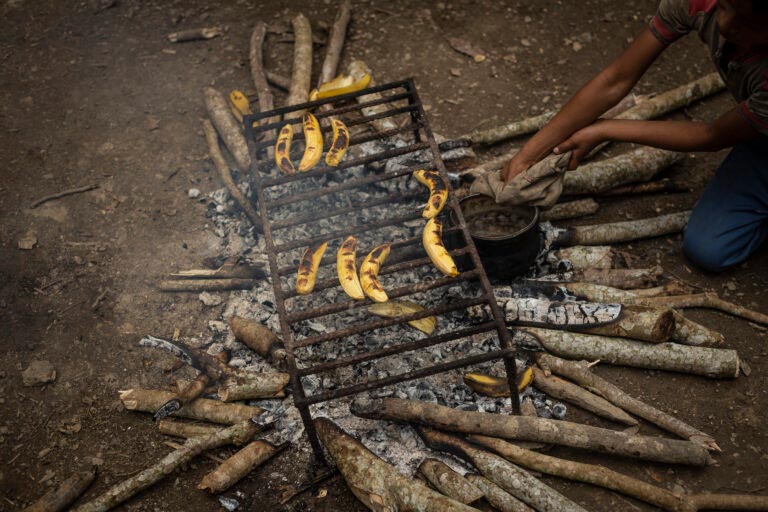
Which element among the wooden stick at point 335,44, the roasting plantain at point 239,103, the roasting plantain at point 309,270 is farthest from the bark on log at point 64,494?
the wooden stick at point 335,44

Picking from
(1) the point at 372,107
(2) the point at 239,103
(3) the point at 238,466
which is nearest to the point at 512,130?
(1) the point at 372,107

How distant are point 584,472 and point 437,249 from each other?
1.67 meters

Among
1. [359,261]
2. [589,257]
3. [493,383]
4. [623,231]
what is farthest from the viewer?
[623,231]

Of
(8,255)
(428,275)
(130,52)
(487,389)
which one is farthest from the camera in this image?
(130,52)

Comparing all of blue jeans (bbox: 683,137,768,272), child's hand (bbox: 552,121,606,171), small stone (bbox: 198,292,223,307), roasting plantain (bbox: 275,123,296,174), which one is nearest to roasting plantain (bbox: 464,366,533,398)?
child's hand (bbox: 552,121,606,171)

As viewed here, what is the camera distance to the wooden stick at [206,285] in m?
4.92

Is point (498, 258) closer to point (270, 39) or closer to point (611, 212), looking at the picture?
point (611, 212)

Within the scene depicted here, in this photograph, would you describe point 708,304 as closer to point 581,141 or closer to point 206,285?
point 581,141

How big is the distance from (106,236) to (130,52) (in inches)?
115

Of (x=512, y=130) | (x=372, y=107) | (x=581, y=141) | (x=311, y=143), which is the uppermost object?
(x=581, y=141)

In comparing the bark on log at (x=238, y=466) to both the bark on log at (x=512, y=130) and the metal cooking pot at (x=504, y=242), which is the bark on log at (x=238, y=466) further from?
the bark on log at (x=512, y=130)

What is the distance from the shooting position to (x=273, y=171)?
5656 millimetres

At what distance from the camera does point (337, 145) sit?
4629mm

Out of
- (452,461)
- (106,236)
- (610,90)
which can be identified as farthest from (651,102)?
→ (106,236)
